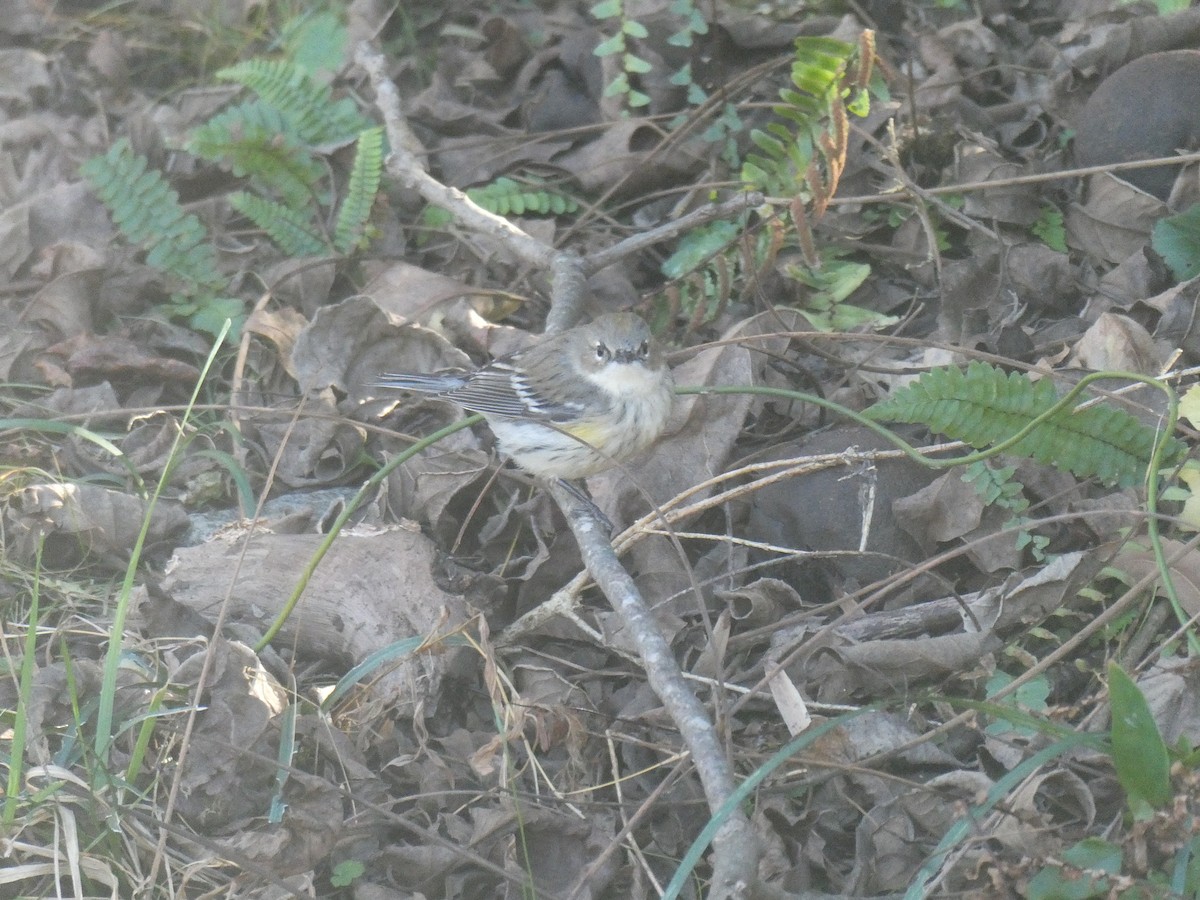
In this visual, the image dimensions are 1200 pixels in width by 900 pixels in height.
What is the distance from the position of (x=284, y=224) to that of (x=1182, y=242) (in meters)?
Answer: 3.78

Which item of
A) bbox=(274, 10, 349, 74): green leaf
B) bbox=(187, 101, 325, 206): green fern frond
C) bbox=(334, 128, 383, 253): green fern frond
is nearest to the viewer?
bbox=(334, 128, 383, 253): green fern frond

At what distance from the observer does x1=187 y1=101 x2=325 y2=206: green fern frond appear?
225 inches

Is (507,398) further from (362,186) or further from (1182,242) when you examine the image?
(1182,242)

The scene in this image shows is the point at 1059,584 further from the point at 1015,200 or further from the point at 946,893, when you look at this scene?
the point at 1015,200

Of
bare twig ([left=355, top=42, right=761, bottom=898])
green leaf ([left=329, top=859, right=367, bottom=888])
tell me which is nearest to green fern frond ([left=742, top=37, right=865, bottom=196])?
bare twig ([left=355, top=42, right=761, bottom=898])

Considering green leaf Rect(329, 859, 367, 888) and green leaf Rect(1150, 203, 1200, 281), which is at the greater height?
green leaf Rect(1150, 203, 1200, 281)

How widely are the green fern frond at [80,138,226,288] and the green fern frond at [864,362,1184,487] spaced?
3.37 metres

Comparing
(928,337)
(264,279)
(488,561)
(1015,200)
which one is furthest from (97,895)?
(1015,200)

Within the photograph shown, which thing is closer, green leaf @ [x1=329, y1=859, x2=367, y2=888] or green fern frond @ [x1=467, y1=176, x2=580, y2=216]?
Result: green leaf @ [x1=329, y1=859, x2=367, y2=888]

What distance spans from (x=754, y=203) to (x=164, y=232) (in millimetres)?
2707

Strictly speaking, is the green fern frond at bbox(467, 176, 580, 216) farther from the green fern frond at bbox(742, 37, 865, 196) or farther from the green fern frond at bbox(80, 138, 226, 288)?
the green fern frond at bbox(80, 138, 226, 288)

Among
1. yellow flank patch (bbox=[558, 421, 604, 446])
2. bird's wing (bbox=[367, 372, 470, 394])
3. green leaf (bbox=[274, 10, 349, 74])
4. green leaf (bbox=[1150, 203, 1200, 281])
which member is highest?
green leaf (bbox=[274, 10, 349, 74])

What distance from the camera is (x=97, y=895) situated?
3.27 metres

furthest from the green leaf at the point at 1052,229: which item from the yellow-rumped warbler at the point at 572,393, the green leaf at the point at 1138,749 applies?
the green leaf at the point at 1138,749
